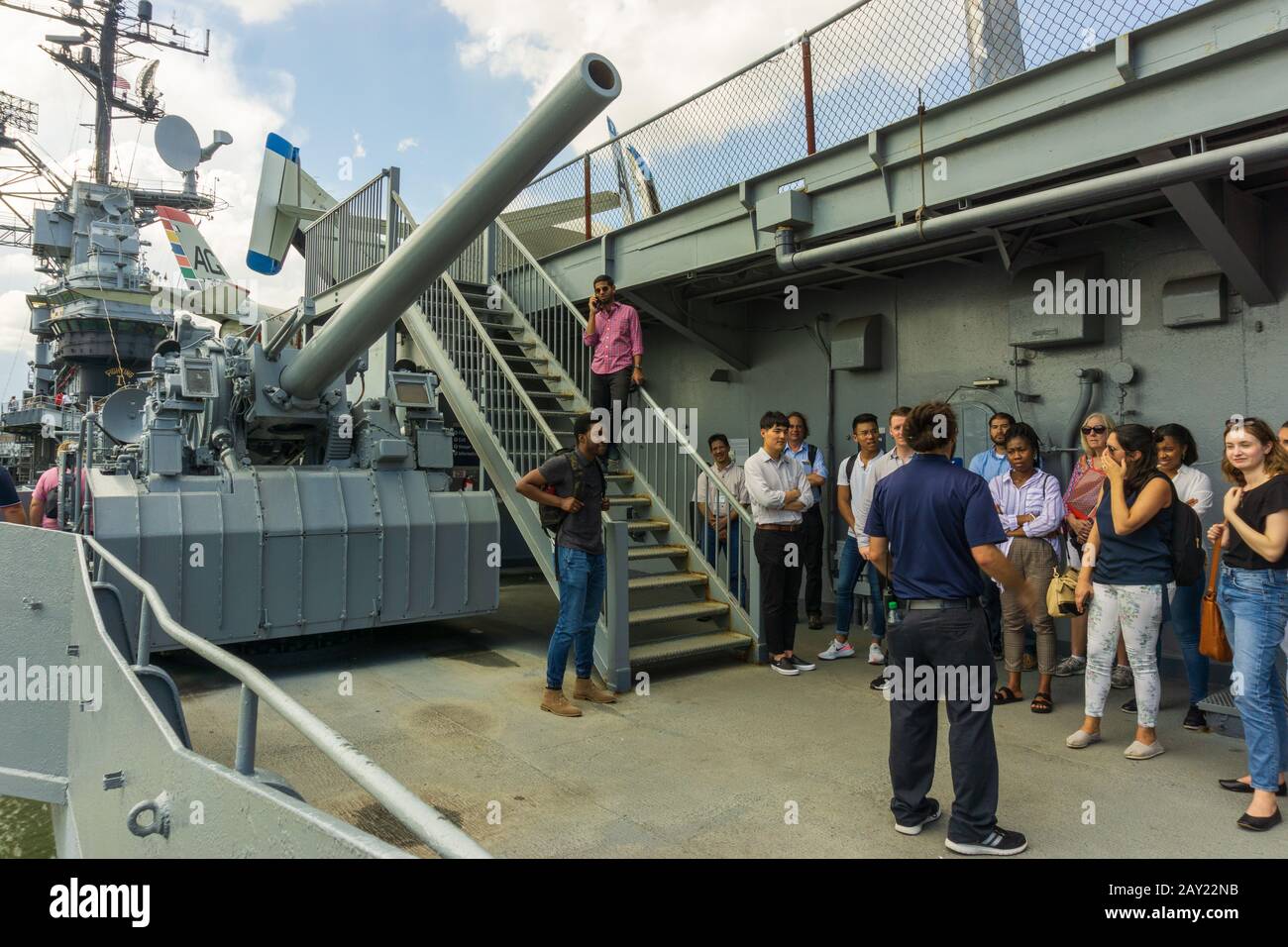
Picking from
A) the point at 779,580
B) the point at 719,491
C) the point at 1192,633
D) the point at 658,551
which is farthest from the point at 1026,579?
the point at 658,551

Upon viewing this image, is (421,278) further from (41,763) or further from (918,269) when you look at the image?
(918,269)

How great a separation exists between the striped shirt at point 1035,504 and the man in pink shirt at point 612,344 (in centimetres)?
316

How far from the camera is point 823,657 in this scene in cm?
706

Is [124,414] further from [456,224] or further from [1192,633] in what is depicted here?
[1192,633]

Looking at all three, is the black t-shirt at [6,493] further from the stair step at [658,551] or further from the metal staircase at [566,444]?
the stair step at [658,551]

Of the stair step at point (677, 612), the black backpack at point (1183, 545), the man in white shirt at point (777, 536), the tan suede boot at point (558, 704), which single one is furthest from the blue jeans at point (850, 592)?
the black backpack at point (1183, 545)

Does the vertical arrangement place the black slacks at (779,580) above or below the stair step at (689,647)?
above

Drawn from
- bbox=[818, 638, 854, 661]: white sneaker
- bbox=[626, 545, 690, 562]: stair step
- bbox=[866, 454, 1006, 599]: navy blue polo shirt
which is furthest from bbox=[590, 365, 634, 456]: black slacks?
bbox=[866, 454, 1006, 599]: navy blue polo shirt

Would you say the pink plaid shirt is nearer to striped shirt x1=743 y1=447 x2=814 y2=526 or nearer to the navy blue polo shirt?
striped shirt x1=743 y1=447 x2=814 y2=526

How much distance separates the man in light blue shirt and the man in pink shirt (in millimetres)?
1485

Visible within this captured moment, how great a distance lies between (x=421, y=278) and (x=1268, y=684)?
5.08 meters

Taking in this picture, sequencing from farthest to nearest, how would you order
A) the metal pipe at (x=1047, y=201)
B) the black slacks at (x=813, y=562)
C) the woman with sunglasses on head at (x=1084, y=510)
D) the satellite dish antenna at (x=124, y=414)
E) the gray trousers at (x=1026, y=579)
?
the satellite dish antenna at (x=124, y=414), the black slacks at (x=813, y=562), the woman with sunglasses on head at (x=1084, y=510), the gray trousers at (x=1026, y=579), the metal pipe at (x=1047, y=201)

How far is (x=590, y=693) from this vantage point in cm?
589

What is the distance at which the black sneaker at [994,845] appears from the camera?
3.58 meters
